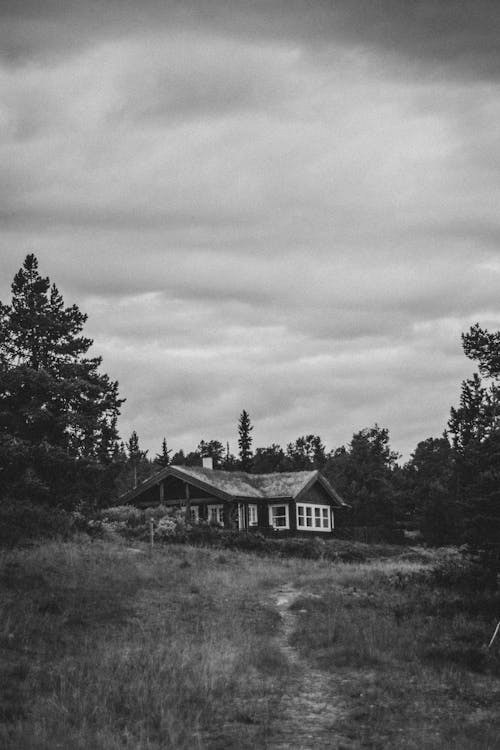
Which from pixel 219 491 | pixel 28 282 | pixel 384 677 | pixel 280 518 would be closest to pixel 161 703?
pixel 384 677

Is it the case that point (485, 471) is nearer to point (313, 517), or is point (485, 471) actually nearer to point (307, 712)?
point (307, 712)

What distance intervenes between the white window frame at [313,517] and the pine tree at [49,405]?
15.4m

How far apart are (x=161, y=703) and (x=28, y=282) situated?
1232 inches

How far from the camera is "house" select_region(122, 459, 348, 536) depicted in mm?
46500

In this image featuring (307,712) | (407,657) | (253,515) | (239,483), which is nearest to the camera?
(307,712)

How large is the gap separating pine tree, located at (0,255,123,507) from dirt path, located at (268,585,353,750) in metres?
22.3

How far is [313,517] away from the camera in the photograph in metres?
50.3

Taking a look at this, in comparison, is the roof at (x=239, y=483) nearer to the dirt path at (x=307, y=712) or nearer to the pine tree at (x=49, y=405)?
the pine tree at (x=49, y=405)

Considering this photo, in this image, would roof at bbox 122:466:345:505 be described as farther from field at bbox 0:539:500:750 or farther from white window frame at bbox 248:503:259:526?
field at bbox 0:539:500:750

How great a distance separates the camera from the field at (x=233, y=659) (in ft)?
32.8

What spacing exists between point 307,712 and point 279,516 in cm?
3801

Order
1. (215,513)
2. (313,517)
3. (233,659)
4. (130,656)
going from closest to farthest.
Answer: (130,656) < (233,659) < (215,513) < (313,517)

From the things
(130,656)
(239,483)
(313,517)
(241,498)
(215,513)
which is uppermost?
(239,483)

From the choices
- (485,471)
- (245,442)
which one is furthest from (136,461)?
(485,471)
